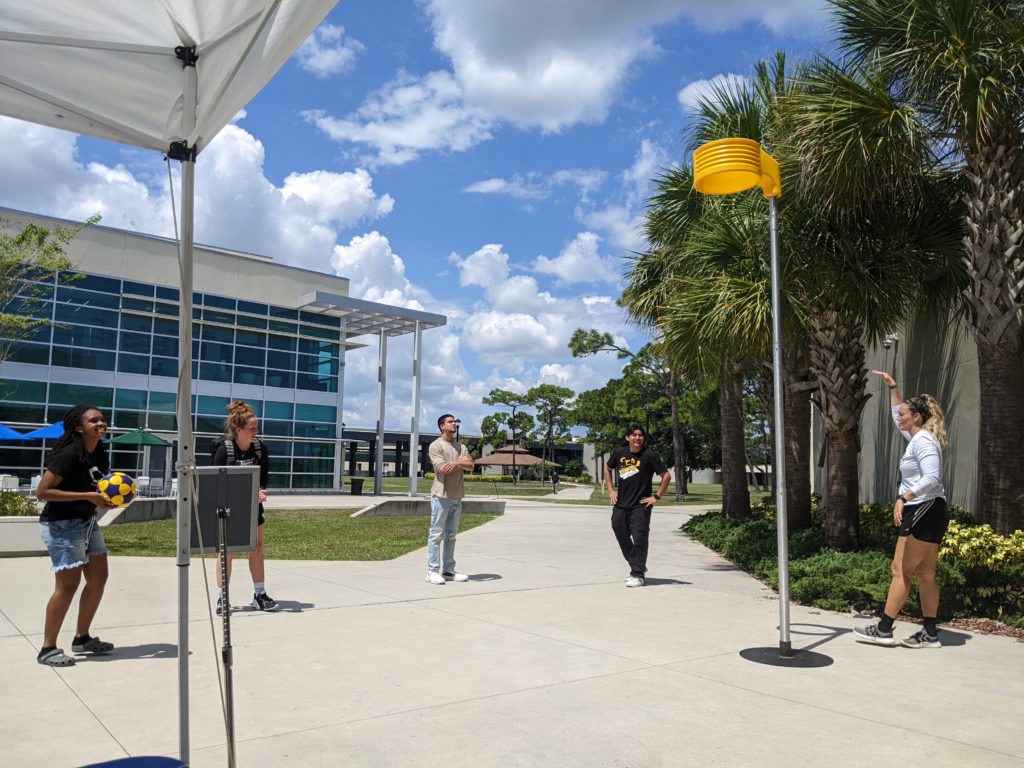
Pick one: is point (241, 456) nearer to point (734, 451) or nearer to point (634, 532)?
point (634, 532)

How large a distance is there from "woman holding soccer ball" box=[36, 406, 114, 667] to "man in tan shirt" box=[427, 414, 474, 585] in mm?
3859

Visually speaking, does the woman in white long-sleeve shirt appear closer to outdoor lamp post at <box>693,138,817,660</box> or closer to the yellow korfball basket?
outdoor lamp post at <box>693,138,817,660</box>

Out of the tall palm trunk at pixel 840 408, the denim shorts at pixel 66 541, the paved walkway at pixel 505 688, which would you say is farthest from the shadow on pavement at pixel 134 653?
the tall palm trunk at pixel 840 408

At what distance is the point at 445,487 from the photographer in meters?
9.14

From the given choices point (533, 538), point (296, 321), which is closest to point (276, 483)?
point (296, 321)

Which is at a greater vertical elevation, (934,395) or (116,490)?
(934,395)

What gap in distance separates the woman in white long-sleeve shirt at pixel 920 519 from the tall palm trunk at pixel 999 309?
2305mm

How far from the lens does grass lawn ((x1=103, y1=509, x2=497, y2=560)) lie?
12570 mm

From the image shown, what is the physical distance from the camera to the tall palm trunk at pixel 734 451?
55.8ft

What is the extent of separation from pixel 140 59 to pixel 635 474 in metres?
7.04

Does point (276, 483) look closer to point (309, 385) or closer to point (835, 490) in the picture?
point (309, 385)

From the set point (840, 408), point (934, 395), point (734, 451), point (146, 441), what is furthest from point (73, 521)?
point (146, 441)

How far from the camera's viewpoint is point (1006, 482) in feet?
26.7

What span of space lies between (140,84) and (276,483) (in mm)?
35224
